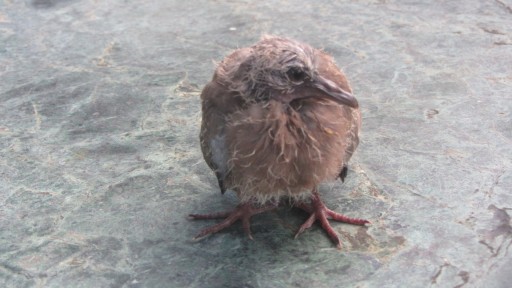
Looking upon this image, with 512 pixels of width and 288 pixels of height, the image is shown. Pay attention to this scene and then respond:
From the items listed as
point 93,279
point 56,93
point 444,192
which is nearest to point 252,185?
point 93,279

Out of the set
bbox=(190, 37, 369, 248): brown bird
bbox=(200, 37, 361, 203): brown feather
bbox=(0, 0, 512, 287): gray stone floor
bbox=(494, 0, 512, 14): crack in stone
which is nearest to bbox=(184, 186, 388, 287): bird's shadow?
bbox=(0, 0, 512, 287): gray stone floor

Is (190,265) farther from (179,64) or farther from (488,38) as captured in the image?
(488,38)

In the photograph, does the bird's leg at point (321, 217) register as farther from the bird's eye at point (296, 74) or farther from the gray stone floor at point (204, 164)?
the bird's eye at point (296, 74)

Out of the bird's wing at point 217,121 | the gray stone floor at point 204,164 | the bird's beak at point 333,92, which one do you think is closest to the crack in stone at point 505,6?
the gray stone floor at point 204,164

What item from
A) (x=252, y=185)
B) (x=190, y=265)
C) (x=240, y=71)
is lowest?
(x=190, y=265)

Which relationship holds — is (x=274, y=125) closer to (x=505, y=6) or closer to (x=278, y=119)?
(x=278, y=119)

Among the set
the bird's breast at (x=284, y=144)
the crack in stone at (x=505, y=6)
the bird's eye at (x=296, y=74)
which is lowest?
the crack in stone at (x=505, y=6)

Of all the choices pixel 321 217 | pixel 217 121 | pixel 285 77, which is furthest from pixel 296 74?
pixel 321 217
